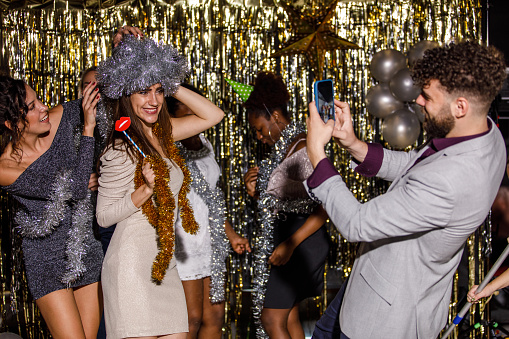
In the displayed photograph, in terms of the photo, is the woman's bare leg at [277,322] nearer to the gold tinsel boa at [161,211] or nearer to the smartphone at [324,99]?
the gold tinsel boa at [161,211]

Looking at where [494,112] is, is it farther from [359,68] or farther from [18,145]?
[18,145]

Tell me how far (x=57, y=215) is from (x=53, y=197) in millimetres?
87

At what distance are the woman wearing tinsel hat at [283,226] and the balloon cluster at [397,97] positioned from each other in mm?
1010

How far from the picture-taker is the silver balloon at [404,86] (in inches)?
141

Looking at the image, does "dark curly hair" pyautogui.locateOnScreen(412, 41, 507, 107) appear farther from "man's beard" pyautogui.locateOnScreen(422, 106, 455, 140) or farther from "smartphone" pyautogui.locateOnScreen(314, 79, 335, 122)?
"smartphone" pyautogui.locateOnScreen(314, 79, 335, 122)

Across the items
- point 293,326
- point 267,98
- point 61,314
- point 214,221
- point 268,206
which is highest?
point 267,98

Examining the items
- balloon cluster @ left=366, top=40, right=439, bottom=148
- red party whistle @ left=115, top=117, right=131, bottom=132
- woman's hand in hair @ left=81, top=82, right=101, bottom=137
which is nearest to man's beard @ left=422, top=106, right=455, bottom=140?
red party whistle @ left=115, top=117, right=131, bottom=132

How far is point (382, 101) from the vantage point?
3.85m

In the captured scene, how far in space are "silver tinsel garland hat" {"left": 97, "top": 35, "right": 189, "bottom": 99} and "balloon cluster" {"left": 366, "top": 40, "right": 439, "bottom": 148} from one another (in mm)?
2010

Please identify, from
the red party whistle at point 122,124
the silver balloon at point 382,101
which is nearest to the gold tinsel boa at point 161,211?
the red party whistle at point 122,124

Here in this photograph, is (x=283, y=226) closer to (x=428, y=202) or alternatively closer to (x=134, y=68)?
(x=134, y=68)

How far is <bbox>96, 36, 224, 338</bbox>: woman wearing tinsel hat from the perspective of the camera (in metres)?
1.95

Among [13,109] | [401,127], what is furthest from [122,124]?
[401,127]

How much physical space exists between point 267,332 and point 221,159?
76.8 inches
